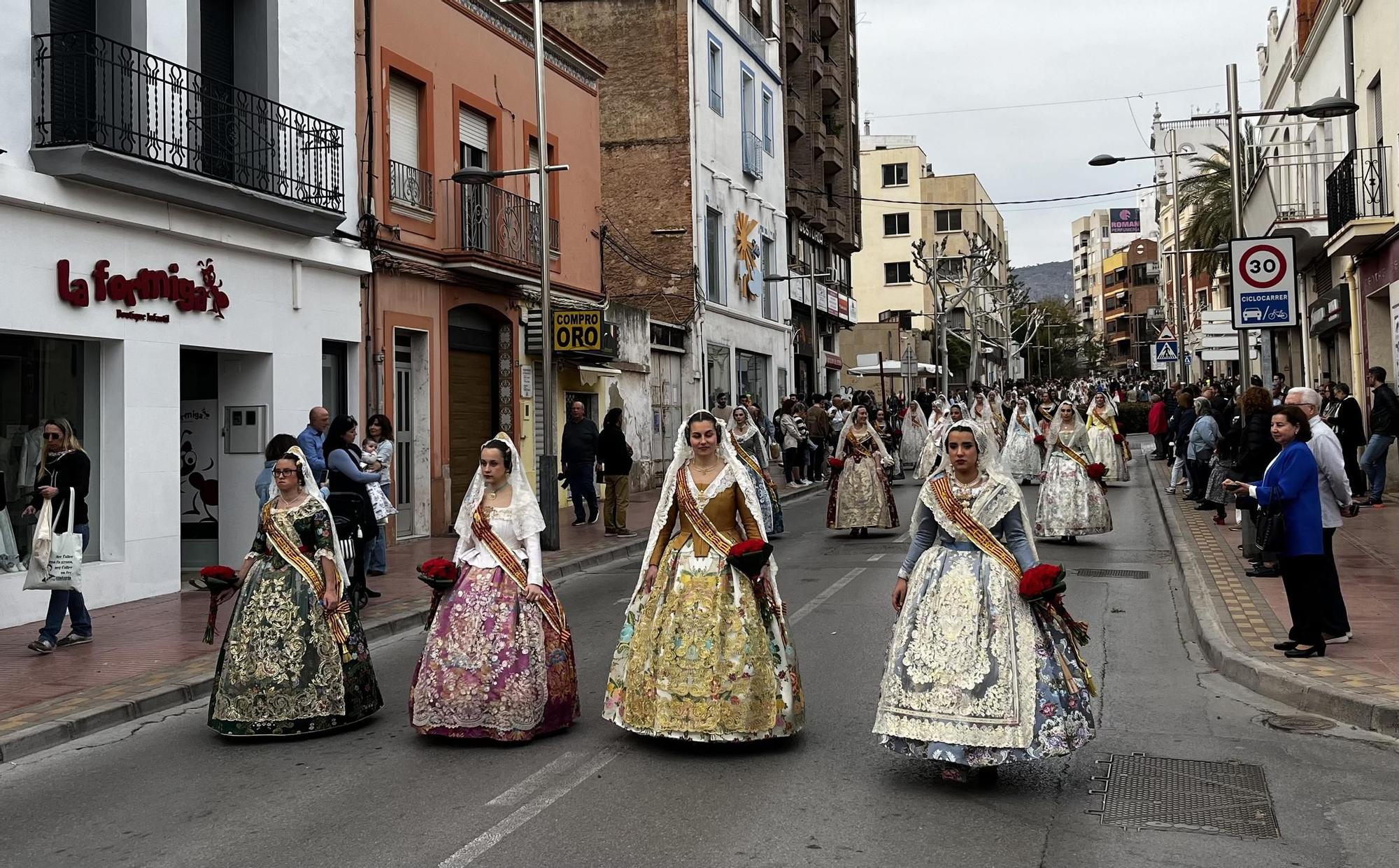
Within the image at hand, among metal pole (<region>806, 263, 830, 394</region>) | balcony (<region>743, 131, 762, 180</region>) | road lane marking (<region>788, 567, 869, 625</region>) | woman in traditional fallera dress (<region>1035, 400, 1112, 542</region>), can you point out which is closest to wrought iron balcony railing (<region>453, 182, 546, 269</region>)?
road lane marking (<region>788, 567, 869, 625</region>)

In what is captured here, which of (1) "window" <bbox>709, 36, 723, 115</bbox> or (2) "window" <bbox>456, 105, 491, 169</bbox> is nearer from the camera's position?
(2) "window" <bbox>456, 105, 491, 169</bbox>

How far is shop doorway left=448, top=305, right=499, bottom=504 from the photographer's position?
19.5 m

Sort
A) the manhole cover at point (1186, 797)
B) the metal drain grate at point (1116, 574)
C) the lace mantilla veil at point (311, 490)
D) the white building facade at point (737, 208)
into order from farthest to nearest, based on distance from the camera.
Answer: the white building facade at point (737, 208)
the metal drain grate at point (1116, 574)
the lace mantilla veil at point (311, 490)
the manhole cover at point (1186, 797)

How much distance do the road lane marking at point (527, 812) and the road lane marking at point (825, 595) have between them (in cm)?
358

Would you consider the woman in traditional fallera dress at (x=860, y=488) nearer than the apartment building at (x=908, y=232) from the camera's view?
Yes

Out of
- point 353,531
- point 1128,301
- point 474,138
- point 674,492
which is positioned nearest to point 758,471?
point 353,531

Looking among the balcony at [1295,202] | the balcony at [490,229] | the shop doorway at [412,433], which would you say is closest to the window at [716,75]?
the balcony at [1295,202]

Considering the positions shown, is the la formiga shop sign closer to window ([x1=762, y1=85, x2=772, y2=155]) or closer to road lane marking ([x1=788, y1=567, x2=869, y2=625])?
road lane marking ([x1=788, y1=567, x2=869, y2=625])

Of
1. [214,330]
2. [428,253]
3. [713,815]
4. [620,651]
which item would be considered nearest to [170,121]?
[214,330]

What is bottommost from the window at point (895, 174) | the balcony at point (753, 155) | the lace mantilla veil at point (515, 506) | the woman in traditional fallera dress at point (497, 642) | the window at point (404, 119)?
the woman in traditional fallera dress at point (497, 642)

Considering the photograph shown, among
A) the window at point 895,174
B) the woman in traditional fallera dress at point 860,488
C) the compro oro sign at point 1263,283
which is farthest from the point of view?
the window at point 895,174

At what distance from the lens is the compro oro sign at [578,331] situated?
20.7 m

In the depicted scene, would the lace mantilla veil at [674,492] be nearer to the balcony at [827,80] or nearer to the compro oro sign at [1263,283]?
the compro oro sign at [1263,283]

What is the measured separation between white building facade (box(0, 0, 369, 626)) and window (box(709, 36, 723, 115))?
17.1 m
